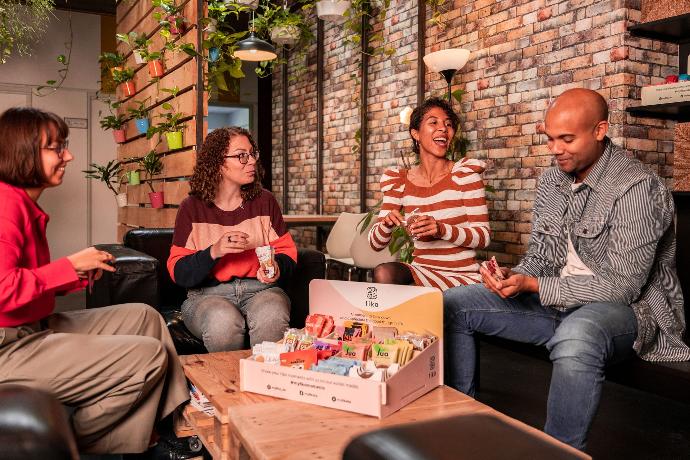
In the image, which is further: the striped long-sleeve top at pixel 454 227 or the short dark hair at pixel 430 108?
the short dark hair at pixel 430 108

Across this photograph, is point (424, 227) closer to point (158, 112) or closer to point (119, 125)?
point (158, 112)

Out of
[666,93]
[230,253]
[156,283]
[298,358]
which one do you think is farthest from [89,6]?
[298,358]

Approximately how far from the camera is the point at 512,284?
2.09 metres

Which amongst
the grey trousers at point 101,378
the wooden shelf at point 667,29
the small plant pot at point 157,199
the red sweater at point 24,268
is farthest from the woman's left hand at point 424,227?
the small plant pot at point 157,199

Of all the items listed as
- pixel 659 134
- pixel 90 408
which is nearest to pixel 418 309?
pixel 90 408

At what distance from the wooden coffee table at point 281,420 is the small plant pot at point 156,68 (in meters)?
3.89

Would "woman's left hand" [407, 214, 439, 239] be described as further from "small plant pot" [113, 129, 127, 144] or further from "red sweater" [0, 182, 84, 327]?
"small plant pot" [113, 129, 127, 144]

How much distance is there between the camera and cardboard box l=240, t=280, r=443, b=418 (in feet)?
4.97

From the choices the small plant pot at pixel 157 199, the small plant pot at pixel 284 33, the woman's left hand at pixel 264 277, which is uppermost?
the small plant pot at pixel 284 33

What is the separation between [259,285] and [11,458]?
5.03 ft

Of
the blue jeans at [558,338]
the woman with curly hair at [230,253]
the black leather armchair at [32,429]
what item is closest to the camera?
the black leather armchair at [32,429]

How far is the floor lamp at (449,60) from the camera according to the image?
14.5 ft

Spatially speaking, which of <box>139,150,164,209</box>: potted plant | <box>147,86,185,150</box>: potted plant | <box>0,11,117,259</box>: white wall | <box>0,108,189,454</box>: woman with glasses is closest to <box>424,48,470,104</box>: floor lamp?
<box>147,86,185,150</box>: potted plant

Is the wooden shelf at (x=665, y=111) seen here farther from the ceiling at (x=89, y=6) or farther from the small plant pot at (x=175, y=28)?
the ceiling at (x=89, y=6)
